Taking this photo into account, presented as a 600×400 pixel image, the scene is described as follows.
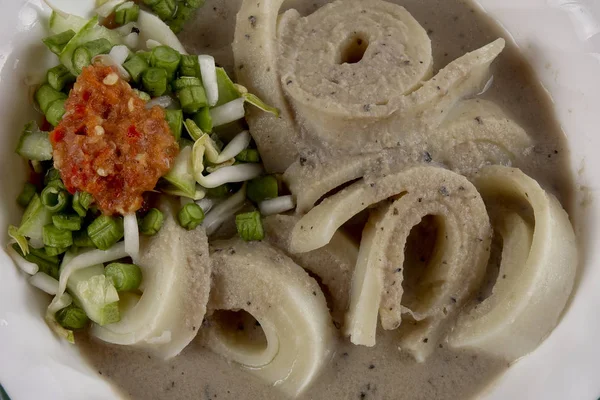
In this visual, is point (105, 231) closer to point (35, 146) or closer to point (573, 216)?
point (35, 146)

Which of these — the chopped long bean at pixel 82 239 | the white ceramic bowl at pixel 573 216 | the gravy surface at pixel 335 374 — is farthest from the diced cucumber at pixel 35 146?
the gravy surface at pixel 335 374

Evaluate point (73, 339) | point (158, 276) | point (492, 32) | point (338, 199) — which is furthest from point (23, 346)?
point (492, 32)

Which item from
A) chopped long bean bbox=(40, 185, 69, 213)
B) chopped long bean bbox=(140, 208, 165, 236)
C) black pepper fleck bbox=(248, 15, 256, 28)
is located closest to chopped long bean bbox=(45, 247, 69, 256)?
chopped long bean bbox=(40, 185, 69, 213)

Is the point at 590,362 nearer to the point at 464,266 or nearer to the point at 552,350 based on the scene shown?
the point at 552,350

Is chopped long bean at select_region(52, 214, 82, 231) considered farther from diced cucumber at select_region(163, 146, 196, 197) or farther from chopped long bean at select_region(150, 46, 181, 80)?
chopped long bean at select_region(150, 46, 181, 80)

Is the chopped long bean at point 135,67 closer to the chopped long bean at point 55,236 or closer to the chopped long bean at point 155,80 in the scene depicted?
the chopped long bean at point 155,80

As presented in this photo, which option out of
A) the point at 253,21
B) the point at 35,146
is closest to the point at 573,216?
the point at 253,21

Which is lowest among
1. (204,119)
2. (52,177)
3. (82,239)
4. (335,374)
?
(335,374)
